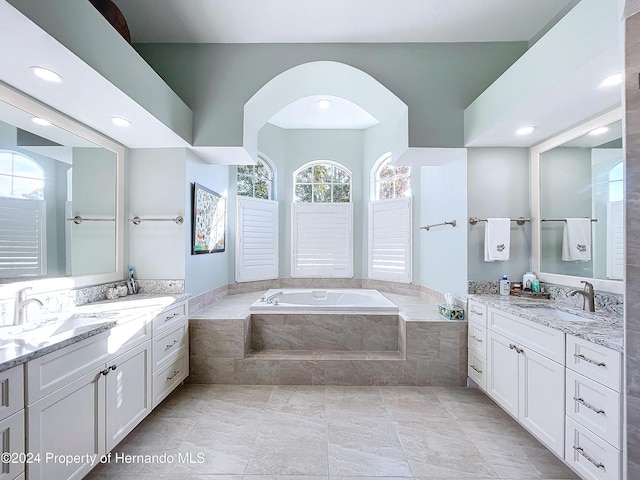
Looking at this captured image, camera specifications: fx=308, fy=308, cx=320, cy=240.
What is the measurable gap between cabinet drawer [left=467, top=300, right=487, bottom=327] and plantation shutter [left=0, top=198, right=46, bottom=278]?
3.17m

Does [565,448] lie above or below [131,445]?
above

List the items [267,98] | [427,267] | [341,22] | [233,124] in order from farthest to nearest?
[427,267] → [267,98] → [233,124] → [341,22]

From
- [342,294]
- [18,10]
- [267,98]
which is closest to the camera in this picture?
[18,10]

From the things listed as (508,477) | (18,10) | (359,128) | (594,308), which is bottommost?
(508,477)

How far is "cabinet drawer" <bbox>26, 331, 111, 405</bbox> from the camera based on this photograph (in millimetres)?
1266

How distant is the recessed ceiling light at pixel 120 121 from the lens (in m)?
2.19

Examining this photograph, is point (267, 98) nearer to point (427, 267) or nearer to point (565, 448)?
point (427, 267)

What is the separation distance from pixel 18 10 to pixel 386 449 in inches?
110

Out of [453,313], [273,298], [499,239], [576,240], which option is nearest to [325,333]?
[273,298]

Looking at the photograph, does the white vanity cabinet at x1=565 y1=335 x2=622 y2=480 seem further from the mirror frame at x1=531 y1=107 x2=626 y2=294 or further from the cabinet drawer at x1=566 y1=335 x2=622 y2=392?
the mirror frame at x1=531 y1=107 x2=626 y2=294

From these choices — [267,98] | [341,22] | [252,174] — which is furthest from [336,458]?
[252,174]

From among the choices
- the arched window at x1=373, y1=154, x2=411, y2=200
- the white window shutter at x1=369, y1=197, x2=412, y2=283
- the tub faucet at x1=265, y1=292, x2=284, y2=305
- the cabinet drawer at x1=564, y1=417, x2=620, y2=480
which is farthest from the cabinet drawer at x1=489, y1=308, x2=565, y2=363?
the arched window at x1=373, y1=154, x2=411, y2=200

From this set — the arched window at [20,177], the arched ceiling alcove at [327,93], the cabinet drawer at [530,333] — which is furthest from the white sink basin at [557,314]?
the arched window at [20,177]

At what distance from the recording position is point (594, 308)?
2.02 meters
